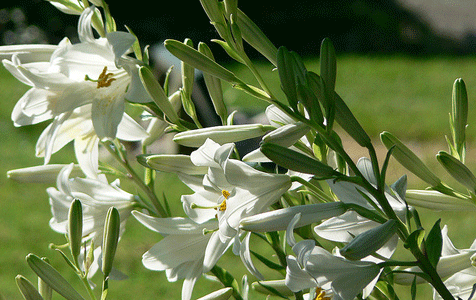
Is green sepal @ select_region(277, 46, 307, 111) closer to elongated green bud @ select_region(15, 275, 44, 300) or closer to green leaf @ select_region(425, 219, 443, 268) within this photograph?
green leaf @ select_region(425, 219, 443, 268)

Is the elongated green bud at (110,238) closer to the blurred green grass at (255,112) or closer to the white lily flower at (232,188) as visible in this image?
the white lily flower at (232,188)

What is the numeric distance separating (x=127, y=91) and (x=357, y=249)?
0.86 ft

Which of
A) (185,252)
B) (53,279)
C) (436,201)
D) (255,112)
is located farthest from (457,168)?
(255,112)

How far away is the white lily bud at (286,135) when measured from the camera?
461mm

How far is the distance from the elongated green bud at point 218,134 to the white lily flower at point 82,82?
0.24ft

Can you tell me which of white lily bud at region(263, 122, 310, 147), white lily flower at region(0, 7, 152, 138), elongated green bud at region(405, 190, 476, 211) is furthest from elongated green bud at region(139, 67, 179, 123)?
elongated green bud at region(405, 190, 476, 211)

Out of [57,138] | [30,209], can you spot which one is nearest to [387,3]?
[30,209]

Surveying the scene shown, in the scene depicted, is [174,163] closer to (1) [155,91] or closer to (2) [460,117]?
(1) [155,91]

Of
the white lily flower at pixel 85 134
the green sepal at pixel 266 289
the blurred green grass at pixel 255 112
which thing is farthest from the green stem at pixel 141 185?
the blurred green grass at pixel 255 112

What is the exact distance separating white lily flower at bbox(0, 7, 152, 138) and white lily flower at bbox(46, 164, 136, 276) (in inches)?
2.9

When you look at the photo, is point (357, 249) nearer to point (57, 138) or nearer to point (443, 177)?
point (57, 138)

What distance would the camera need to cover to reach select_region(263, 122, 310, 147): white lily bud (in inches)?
18.1

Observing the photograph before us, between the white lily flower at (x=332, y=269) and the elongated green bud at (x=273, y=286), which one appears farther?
the elongated green bud at (x=273, y=286)

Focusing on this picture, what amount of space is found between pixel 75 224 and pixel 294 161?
21 centimetres
